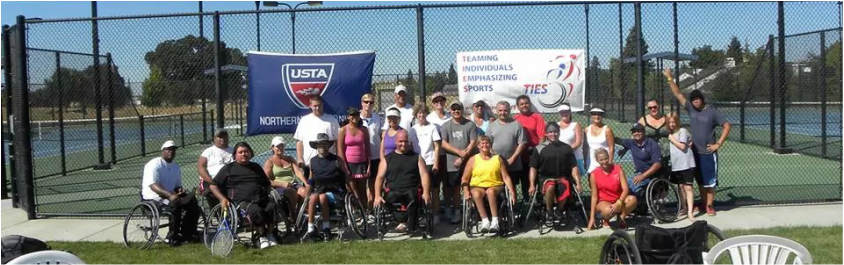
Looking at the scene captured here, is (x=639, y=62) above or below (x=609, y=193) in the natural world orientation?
above

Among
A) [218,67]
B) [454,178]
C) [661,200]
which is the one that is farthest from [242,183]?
[661,200]

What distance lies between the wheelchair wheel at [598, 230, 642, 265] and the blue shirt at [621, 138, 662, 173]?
321cm

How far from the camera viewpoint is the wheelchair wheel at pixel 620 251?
189 inches

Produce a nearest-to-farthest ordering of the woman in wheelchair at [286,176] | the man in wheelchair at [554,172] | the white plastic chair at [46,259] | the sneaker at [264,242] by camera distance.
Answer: the white plastic chair at [46,259]
the sneaker at [264,242]
the man in wheelchair at [554,172]
the woman in wheelchair at [286,176]

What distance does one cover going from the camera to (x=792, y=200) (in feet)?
30.1

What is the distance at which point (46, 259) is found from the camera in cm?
380

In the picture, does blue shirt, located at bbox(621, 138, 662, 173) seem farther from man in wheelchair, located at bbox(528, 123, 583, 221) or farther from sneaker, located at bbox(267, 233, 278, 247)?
sneaker, located at bbox(267, 233, 278, 247)

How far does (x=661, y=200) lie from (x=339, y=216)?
3.53m

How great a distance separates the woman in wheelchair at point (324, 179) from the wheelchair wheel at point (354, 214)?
12cm

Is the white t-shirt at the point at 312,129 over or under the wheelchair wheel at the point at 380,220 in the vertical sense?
over

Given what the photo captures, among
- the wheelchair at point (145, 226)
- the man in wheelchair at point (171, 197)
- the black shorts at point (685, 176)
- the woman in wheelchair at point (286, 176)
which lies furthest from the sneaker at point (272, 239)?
the black shorts at point (685, 176)

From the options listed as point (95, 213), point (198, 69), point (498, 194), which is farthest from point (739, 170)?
point (95, 213)

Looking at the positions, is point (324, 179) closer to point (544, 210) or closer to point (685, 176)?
point (544, 210)

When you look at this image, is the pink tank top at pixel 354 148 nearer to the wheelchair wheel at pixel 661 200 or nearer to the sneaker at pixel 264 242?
the sneaker at pixel 264 242
